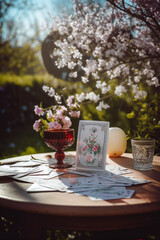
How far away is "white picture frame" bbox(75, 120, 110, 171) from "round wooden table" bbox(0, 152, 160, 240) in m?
0.48

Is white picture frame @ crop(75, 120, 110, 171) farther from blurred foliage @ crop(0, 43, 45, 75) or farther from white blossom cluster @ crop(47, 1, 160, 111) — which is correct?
blurred foliage @ crop(0, 43, 45, 75)

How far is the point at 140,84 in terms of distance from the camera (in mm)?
3086

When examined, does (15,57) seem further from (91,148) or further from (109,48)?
(91,148)

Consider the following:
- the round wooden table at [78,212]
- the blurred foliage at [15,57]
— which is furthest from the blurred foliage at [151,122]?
the blurred foliage at [15,57]

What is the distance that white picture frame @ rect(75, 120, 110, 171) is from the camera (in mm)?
1553

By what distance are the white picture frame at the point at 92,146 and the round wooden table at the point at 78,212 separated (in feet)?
1.56

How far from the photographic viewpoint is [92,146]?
1611 mm

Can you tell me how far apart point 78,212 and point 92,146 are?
71cm

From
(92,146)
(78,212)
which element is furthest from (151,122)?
(78,212)

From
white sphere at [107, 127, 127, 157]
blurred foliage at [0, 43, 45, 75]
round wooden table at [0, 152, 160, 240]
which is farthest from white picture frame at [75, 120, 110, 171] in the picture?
blurred foliage at [0, 43, 45, 75]

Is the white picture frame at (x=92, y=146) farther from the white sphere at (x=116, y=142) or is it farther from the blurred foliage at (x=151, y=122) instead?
the blurred foliage at (x=151, y=122)

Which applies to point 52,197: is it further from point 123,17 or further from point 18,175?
point 123,17

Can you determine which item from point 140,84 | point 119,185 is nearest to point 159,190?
point 119,185

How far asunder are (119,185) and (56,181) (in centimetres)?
31
